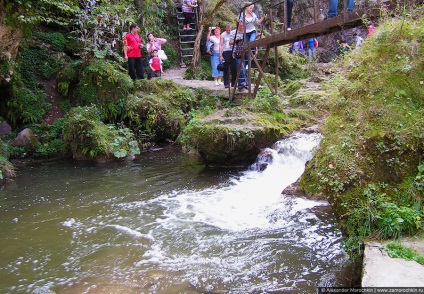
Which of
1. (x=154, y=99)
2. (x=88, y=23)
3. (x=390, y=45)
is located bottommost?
(x=154, y=99)

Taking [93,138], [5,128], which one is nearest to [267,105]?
[93,138]

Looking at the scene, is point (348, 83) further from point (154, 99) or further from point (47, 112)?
point (47, 112)

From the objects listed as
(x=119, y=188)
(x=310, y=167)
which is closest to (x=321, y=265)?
(x=310, y=167)

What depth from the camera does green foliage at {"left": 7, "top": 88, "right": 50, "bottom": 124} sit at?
39.8 feet

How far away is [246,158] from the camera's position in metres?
9.39

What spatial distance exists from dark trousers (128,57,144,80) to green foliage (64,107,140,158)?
2353 mm

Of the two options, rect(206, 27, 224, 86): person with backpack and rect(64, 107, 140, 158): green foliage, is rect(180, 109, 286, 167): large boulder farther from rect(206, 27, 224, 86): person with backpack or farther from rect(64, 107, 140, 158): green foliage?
rect(206, 27, 224, 86): person with backpack

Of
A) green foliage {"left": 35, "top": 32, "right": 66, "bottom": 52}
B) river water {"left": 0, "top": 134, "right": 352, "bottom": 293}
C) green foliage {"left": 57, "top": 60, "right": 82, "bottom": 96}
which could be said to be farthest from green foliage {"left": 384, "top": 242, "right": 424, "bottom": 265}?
green foliage {"left": 35, "top": 32, "right": 66, "bottom": 52}

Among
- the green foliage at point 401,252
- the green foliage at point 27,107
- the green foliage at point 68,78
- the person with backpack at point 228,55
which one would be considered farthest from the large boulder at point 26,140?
the green foliage at point 401,252

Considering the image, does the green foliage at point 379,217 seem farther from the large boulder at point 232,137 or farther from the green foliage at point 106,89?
the green foliage at point 106,89

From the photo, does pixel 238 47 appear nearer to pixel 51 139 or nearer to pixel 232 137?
pixel 232 137

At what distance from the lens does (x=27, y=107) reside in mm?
12281

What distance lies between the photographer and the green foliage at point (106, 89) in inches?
485

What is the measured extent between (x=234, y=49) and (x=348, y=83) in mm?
6896
